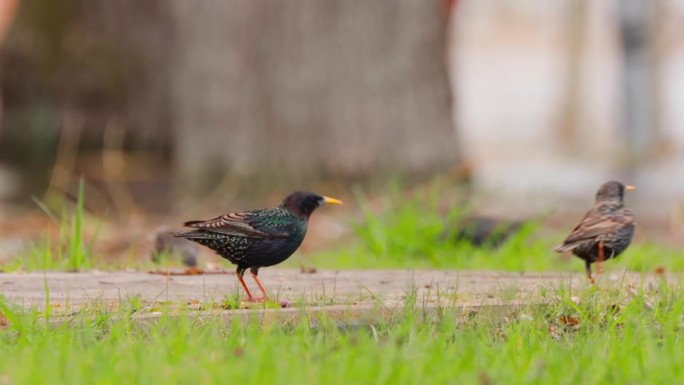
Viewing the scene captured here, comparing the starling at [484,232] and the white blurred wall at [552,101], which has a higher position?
the white blurred wall at [552,101]

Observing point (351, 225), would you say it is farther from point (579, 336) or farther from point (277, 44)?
point (579, 336)

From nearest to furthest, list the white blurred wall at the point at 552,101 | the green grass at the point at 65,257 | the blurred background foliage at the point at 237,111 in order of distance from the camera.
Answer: the green grass at the point at 65,257 < the blurred background foliage at the point at 237,111 < the white blurred wall at the point at 552,101

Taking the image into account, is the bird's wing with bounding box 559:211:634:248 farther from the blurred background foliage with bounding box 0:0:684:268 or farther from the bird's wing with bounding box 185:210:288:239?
the blurred background foliage with bounding box 0:0:684:268

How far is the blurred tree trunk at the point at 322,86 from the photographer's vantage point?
41.7 feet

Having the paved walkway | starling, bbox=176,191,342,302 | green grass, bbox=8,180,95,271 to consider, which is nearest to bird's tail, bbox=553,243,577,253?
the paved walkway

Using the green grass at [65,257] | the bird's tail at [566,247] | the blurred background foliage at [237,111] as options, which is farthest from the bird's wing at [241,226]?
the blurred background foliage at [237,111]

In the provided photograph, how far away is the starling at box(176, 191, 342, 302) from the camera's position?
20.1 ft

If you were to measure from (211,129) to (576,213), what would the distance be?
393 centimetres

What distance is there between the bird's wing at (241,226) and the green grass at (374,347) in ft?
2.37

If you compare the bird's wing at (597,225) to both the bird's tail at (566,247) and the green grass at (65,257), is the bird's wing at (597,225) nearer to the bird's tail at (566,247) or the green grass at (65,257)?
the bird's tail at (566,247)

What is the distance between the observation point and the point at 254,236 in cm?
611

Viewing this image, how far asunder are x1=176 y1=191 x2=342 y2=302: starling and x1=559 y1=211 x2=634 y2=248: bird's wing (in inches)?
68.1

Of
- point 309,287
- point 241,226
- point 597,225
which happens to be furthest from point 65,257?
point 597,225

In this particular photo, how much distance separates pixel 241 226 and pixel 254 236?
0.34 ft
